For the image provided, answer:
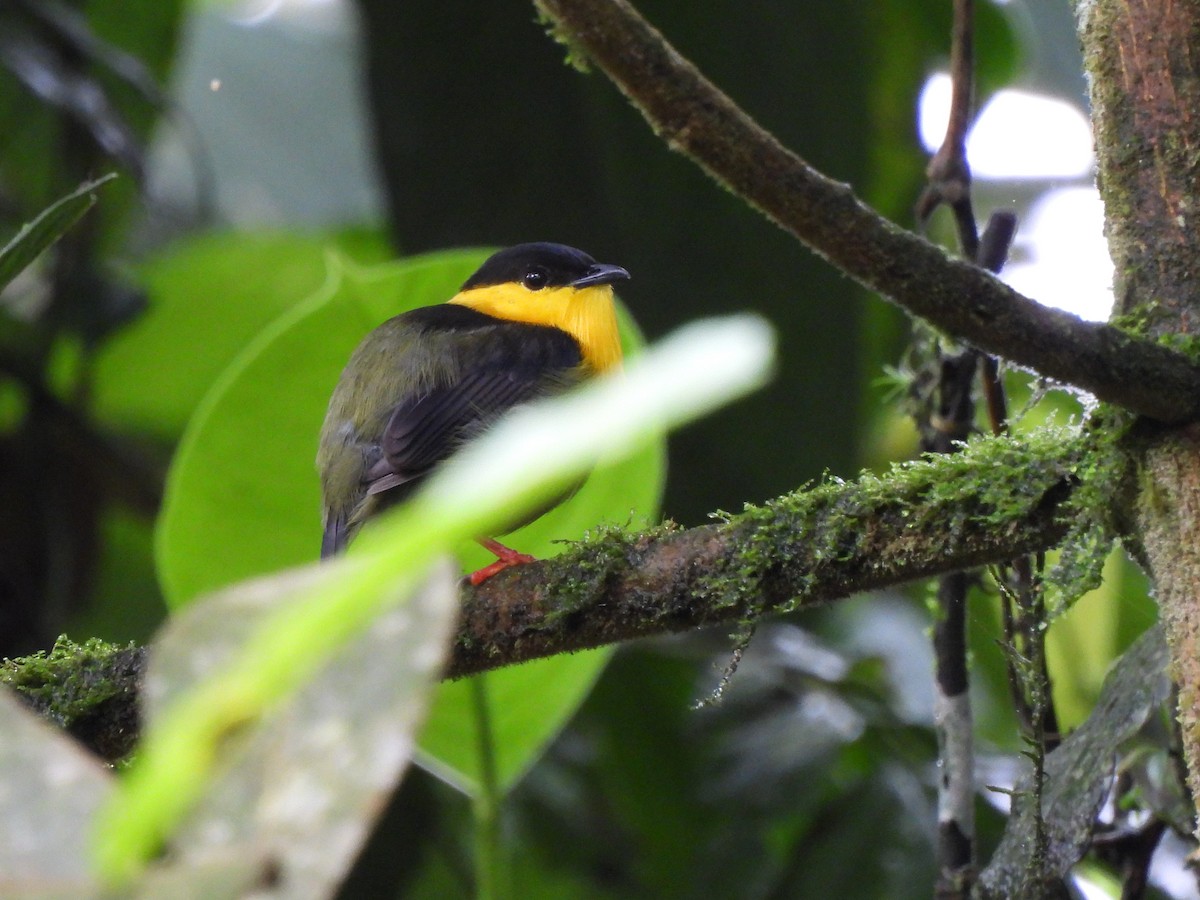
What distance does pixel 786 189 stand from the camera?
1.06 m

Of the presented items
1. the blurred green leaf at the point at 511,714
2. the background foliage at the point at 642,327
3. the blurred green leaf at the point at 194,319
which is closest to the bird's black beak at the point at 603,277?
the background foliage at the point at 642,327

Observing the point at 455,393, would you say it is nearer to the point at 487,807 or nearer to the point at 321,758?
the point at 487,807

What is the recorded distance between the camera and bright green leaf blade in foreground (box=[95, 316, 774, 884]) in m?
0.40

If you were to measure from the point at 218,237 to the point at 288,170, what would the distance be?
6.08ft

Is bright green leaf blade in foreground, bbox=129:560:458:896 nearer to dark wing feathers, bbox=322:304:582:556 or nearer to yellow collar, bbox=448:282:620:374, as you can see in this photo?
dark wing feathers, bbox=322:304:582:556

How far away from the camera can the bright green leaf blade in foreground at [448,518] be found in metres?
0.40

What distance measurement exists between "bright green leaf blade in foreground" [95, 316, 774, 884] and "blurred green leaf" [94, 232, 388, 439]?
11.2 ft

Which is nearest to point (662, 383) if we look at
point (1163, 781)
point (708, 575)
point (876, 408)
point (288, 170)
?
point (708, 575)

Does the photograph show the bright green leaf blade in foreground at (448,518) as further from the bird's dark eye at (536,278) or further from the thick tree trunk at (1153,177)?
the bird's dark eye at (536,278)

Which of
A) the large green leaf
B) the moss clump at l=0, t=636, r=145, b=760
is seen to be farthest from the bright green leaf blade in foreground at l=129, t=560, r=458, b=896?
the large green leaf

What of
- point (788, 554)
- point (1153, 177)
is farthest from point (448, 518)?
point (1153, 177)

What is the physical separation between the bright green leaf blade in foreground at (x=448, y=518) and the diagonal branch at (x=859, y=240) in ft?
2.09

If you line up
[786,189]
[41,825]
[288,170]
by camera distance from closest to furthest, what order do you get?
[41,825]
[786,189]
[288,170]

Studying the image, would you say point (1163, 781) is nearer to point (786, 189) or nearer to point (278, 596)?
point (786, 189)
